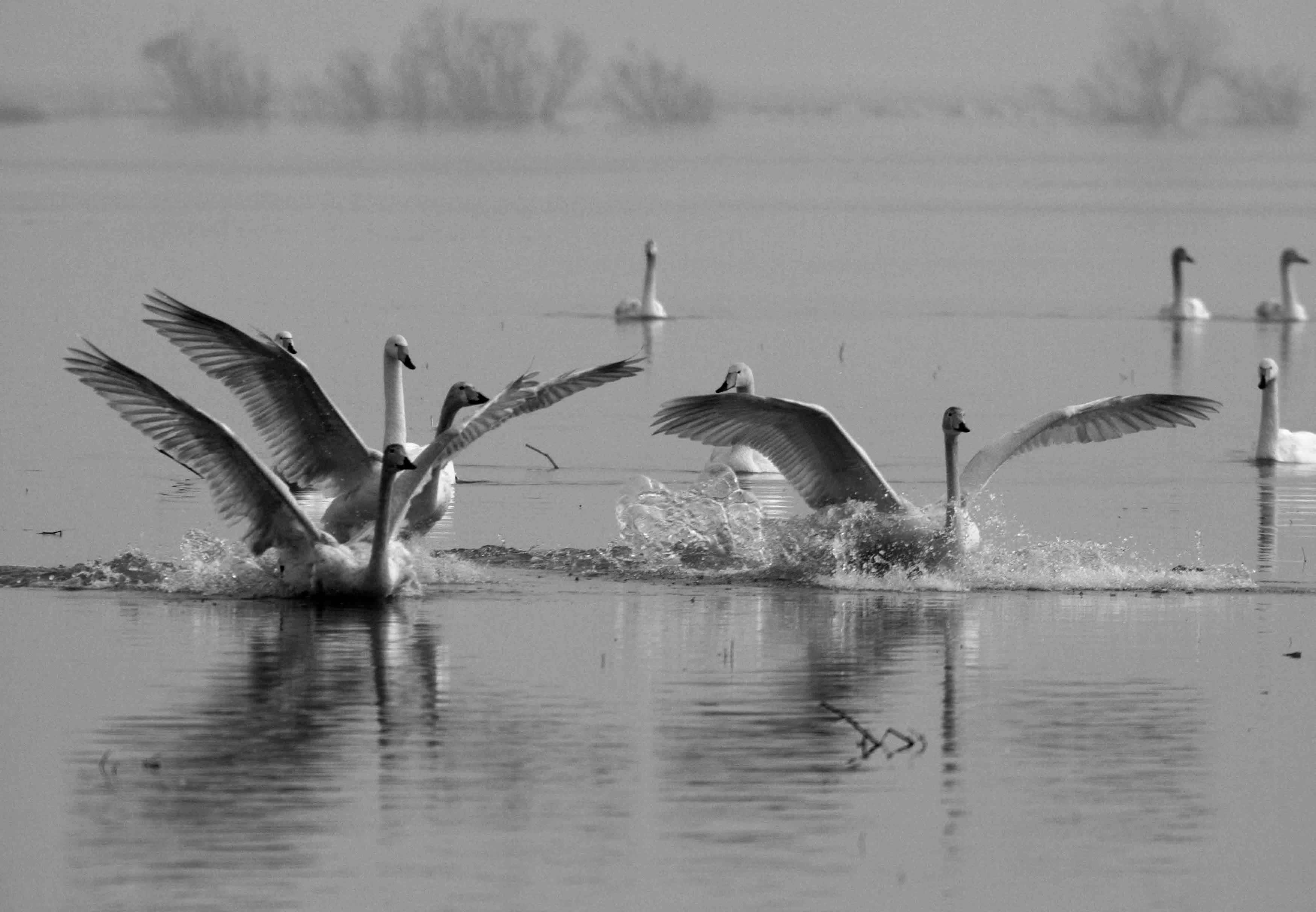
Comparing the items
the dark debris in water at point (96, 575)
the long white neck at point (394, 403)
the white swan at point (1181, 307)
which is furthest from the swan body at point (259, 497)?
the white swan at point (1181, 307)

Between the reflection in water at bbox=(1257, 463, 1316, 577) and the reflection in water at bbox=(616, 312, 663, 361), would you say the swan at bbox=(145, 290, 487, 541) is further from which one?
the reflection in water at bbox=(616, 312, 663, 361)

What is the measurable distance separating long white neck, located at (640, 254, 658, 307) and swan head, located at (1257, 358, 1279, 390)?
11.8 metres

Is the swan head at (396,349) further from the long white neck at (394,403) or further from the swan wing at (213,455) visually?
the swan wing at (213,455)

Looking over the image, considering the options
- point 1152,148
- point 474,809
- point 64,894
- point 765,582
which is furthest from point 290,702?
point 1152,148

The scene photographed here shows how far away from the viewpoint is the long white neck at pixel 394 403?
15648 millimetres

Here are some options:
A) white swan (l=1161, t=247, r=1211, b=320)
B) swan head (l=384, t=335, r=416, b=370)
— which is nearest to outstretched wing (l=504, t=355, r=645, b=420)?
swan head (l=384, t=335, r=416, b=370)

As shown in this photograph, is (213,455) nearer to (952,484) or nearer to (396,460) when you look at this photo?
(396,460)

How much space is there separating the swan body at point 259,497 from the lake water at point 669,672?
25cm

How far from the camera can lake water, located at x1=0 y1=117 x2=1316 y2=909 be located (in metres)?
9.07

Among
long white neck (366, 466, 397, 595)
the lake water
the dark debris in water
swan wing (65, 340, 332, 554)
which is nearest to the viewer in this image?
the lake water

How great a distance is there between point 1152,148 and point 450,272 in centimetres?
9309

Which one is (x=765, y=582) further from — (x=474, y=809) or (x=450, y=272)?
(x=450, y=272)

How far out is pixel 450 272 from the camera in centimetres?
4041

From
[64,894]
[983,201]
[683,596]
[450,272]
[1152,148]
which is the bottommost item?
[64,894]
